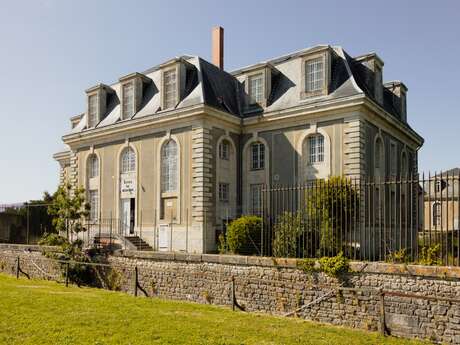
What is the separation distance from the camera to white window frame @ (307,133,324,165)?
1819 centimetres

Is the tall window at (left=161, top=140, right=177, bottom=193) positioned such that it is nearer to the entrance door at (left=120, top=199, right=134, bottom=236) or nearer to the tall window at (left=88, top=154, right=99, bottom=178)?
the entrance door at (left=120, top=199, right=134, bottom=236)

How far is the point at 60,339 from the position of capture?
7.35 m

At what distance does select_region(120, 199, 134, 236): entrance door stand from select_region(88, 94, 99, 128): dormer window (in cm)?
504

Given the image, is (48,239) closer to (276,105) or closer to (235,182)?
(235,182)

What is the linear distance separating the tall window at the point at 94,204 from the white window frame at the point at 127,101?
4307 mm

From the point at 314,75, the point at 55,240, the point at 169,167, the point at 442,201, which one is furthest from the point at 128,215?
the point at 442,201

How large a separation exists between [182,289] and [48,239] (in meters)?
6.85

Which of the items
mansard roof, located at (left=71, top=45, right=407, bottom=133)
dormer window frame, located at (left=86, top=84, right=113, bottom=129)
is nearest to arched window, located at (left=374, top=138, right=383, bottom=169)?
mansard roof, located at (left=71, top=45, right=407, bottom=133)

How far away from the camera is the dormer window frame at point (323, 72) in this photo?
18.2 metres

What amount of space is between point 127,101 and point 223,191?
6909mm

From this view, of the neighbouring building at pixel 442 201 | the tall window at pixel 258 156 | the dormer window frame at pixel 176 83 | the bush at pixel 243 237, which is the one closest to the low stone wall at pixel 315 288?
the neighbouring building at pixel 442 201

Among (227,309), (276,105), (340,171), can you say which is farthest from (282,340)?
(276,105)

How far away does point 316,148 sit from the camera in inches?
722

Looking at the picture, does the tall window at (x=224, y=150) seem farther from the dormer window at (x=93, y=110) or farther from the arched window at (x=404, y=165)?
the arched window at (x=404, y=165)
